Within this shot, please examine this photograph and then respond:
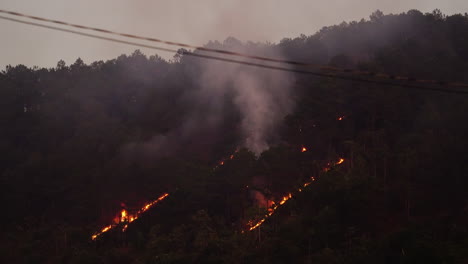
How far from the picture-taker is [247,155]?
26.1m

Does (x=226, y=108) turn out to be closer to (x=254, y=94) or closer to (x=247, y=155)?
(x=254, y=94)

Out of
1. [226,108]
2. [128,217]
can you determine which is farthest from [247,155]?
[226,108]

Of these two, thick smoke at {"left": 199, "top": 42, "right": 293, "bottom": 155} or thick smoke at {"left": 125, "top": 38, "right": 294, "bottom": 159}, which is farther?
thick smoke at {"left": 199, "top": 42, "right": 293, "bottom": 155}

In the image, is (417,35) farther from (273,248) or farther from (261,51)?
(273,248)

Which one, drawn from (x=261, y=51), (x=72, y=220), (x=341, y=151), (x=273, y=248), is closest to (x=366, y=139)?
(x=341, y=151)

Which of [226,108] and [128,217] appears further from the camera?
[226,108]

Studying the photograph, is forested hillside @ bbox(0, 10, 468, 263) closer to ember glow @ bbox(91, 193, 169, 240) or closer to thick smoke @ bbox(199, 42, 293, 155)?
thick smoke @ bbox(199, 42, 293, 155)

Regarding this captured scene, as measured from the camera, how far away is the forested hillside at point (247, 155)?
17875 millimetres

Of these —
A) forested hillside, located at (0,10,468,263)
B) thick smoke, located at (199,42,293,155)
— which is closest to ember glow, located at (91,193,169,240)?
forested hillside, located at (0,10,468,263)

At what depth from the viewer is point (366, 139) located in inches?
979

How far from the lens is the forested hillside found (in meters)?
17.9

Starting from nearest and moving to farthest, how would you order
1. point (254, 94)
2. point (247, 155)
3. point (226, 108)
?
point (247, 155), point (254, 94), point (226, 108)

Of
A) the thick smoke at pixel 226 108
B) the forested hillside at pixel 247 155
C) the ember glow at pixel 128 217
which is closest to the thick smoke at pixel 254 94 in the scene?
the thick smoke at pixel 226 108

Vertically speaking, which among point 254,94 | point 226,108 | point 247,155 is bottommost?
point 247,155
